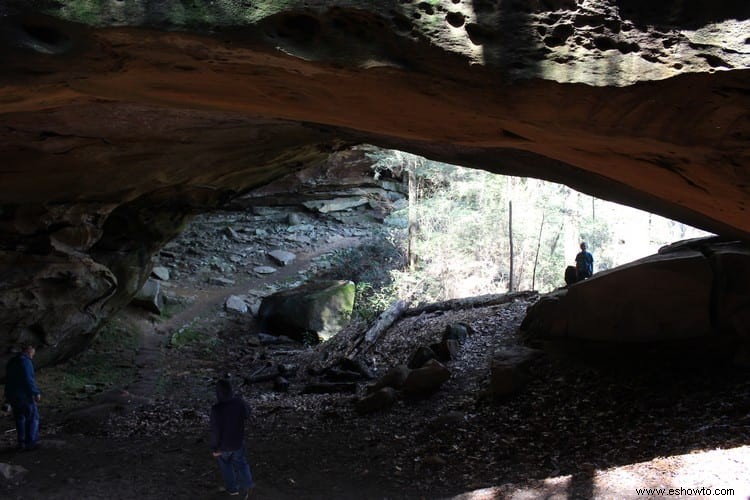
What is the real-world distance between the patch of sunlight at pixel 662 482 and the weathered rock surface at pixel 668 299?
292 cm

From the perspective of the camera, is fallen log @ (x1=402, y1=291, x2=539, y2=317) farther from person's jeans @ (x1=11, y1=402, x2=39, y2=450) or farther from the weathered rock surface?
person's jeans @ (x1=11, y1=402, x2=39, y2=450)

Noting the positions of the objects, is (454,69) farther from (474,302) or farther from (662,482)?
(474,302)

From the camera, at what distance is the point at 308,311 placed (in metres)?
17.3

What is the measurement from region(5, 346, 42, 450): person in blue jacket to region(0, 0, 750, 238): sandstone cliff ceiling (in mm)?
4663

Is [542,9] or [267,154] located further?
[267,154]

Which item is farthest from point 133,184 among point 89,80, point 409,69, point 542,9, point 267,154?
point 542,9

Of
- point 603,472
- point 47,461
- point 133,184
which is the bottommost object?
point 47,461

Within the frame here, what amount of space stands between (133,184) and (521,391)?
8.08 m

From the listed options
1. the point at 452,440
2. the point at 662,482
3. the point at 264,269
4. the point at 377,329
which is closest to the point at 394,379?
the point at 452,440

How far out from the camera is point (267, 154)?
12.3 meters

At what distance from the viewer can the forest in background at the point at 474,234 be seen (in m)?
20.2

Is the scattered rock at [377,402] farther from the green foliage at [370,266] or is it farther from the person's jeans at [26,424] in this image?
the green foliage at [370,266]

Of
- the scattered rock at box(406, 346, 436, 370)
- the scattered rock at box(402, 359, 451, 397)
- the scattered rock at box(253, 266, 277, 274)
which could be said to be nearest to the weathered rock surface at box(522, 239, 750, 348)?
the scattered rock at box(402, 359, 451, 397)

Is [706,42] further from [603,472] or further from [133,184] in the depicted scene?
[133,184]
